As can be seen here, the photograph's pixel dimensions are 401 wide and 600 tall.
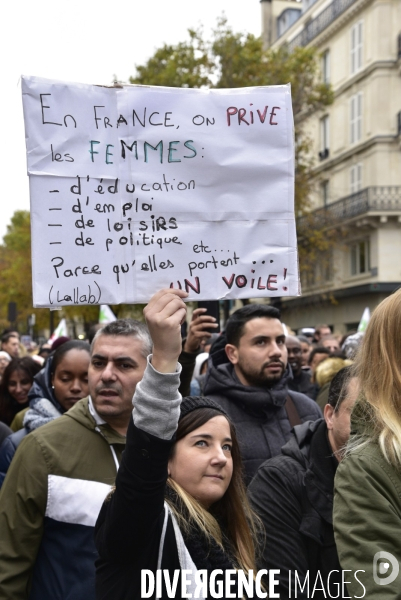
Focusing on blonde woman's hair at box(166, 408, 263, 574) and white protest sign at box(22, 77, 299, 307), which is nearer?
blonde woman's hair at box(166, 408, 263, 574)

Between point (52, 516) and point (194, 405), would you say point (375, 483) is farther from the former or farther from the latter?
point (52, 516)

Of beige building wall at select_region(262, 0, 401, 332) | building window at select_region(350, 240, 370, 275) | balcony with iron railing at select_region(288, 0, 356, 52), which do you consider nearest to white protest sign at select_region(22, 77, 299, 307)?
beige building wall at select_region(262, 0, 401, 332)

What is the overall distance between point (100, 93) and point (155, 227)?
56cm

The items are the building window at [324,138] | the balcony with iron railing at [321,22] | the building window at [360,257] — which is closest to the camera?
the building window at [360,257]

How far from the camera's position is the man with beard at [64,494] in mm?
3418

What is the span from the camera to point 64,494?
3469 millimetres

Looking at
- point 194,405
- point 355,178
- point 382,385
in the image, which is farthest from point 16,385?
point 355,178

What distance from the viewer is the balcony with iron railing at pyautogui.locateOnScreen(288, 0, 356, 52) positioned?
36.0 metres

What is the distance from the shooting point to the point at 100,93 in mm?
3320

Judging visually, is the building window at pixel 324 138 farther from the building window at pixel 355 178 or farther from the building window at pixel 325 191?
the building window at pixel 355 178

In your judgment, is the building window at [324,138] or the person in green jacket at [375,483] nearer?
the person in green jacket at [375,483]

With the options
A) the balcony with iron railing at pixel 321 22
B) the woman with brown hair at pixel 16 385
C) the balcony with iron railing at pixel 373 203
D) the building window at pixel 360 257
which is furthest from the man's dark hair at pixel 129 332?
the balcony with iron railing at pixel 321 22

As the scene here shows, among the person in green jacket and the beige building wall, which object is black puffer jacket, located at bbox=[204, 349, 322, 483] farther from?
the beige building wall

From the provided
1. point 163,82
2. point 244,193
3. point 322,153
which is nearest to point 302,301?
point 322,153
